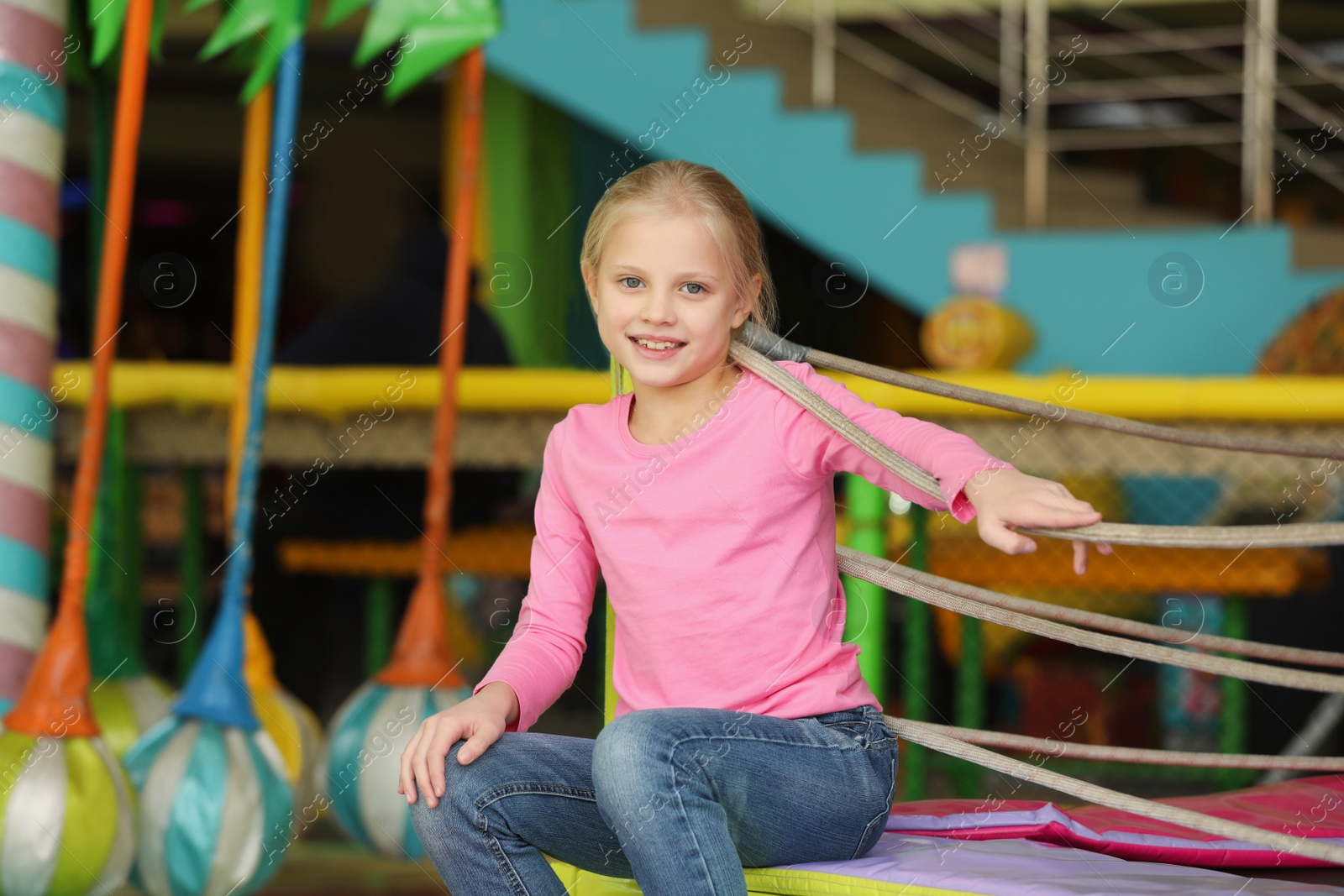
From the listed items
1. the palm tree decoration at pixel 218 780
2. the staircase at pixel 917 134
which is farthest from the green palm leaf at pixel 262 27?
the staircase at pixel 917 134

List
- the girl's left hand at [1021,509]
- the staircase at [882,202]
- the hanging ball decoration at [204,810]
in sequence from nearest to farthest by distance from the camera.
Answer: the girl's left hand at [1021,509] → the hanging ball decoration at [204,810] → the staircase at [882,202]

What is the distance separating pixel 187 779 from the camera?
1568mm

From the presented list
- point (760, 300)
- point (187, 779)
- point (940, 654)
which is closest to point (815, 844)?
point (760, 300)

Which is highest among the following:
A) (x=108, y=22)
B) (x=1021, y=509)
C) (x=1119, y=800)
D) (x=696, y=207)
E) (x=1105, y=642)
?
(x=108, y=22)

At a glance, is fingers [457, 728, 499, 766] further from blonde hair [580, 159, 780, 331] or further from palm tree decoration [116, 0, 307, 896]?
palm tree decoration [116, 0, 307, 896]

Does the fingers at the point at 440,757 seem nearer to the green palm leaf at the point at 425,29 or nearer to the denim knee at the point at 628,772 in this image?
the denim knee at the point at 628,772

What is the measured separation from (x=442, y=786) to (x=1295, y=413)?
1.22 m

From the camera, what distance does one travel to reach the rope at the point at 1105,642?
0.92m

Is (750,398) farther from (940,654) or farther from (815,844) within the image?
(940,654)

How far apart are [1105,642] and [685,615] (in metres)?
0.29

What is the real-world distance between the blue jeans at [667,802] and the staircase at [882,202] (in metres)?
2.49

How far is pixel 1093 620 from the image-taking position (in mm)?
1034

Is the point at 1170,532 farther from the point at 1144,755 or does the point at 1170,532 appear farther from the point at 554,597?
the point at 554,597

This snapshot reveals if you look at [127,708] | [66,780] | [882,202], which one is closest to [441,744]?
[66,780]
